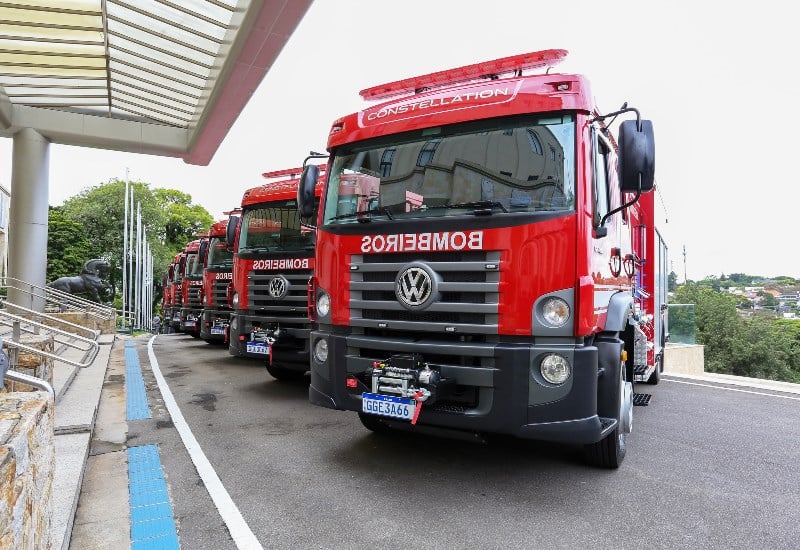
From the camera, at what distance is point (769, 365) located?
34.4m

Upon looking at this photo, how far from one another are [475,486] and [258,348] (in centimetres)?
391

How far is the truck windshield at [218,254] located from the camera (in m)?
10.9

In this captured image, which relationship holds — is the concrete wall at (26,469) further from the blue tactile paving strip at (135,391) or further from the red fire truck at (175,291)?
the red fire truck at (175,291)

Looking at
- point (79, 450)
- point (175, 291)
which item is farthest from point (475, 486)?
point (175, 291)

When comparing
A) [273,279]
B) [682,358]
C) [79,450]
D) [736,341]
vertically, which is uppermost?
[273,279]

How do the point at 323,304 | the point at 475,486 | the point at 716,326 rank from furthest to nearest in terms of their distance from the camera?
the point at 716,326, the point at 323,304, the point at 475,486

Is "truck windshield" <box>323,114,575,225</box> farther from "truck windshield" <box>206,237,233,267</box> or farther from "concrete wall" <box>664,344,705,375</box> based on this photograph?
"concrete wall" <box>664,344,705,375</box>

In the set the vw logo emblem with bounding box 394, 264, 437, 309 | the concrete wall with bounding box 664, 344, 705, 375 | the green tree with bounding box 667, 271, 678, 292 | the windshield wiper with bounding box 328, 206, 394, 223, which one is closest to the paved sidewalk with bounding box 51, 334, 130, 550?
the vw logo emblem with bounding box 394, 264, 437, 309

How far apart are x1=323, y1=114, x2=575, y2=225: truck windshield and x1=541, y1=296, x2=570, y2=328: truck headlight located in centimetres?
58

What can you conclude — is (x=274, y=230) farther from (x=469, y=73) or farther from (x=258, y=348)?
(x=469, y=73)

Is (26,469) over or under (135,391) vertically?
over

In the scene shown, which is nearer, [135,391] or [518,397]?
[518,397]

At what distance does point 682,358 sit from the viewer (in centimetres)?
1164

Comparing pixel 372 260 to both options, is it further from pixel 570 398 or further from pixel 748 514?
pixel 748 514
